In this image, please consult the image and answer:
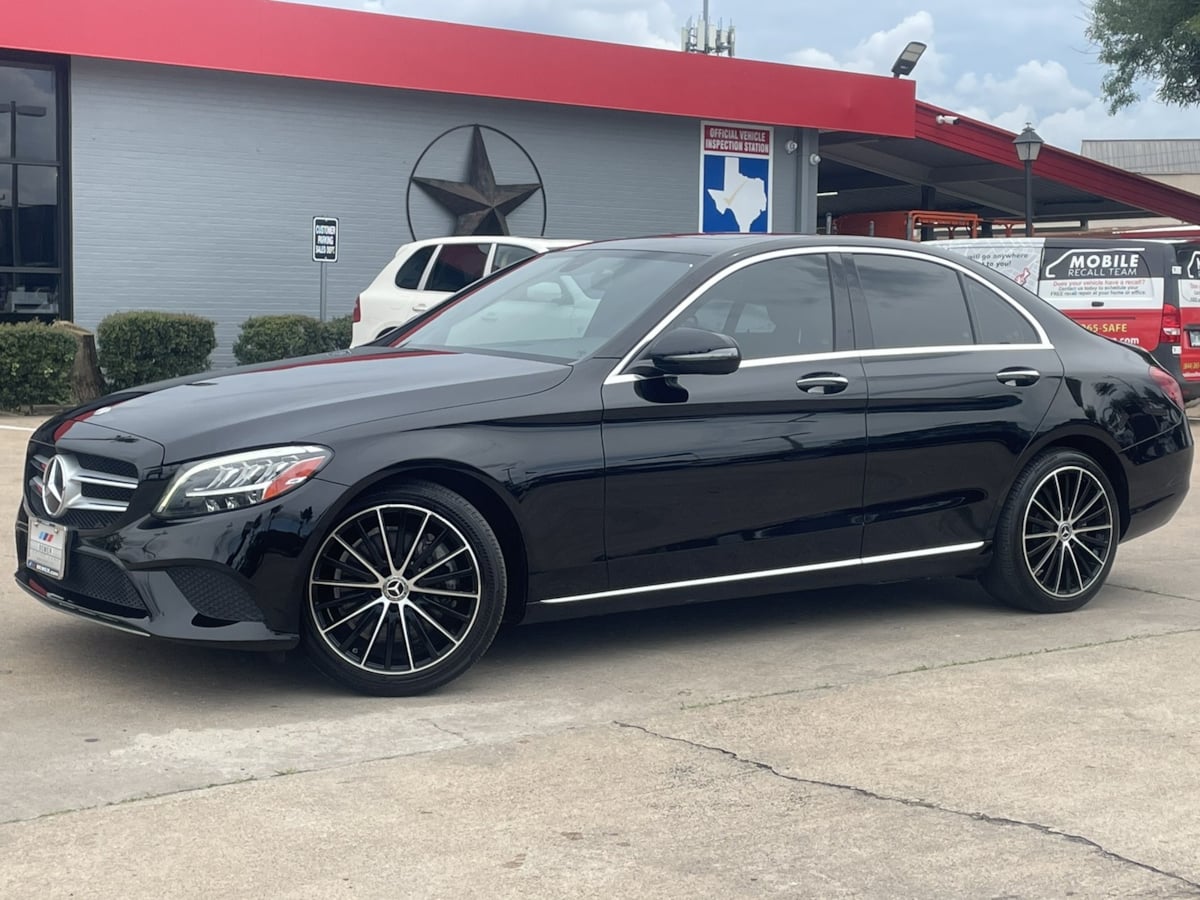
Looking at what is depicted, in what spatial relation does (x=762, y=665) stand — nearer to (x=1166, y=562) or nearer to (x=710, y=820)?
(x=710, y=820)

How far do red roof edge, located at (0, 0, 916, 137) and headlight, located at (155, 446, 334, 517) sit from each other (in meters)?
15.4

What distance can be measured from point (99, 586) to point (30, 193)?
52.5ft

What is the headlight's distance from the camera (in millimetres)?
5070

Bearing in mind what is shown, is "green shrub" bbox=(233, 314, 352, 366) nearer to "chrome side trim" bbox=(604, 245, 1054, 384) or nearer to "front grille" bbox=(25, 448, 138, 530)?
"chrome side trim" bbox=(604, 245, 1054, 384)

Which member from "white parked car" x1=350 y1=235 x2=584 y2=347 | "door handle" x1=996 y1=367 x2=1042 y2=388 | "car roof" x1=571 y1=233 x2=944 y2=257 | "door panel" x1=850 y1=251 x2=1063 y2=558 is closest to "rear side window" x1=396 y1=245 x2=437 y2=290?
"white parked car" x1=350 y1=235 x2=584 y2=347

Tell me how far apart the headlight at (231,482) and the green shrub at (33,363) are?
39.6 ft

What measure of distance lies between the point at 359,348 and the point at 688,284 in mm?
1408

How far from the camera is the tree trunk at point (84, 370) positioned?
57.5 ft

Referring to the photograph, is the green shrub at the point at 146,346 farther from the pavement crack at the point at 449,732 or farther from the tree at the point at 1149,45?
the tree at the point at 1149,45

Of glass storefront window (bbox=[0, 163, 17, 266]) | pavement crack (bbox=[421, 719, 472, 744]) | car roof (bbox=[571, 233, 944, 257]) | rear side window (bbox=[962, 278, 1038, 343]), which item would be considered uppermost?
glass storefront window (bbox=[0, 163, 17, 266])

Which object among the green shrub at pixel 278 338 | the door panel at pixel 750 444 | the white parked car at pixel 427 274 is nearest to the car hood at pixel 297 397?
the door panel at pixel 750 444

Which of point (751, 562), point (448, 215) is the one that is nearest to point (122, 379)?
point (448, 215)

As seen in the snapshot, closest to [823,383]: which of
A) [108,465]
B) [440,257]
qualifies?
[108,465]

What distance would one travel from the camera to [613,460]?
5.68 meters
